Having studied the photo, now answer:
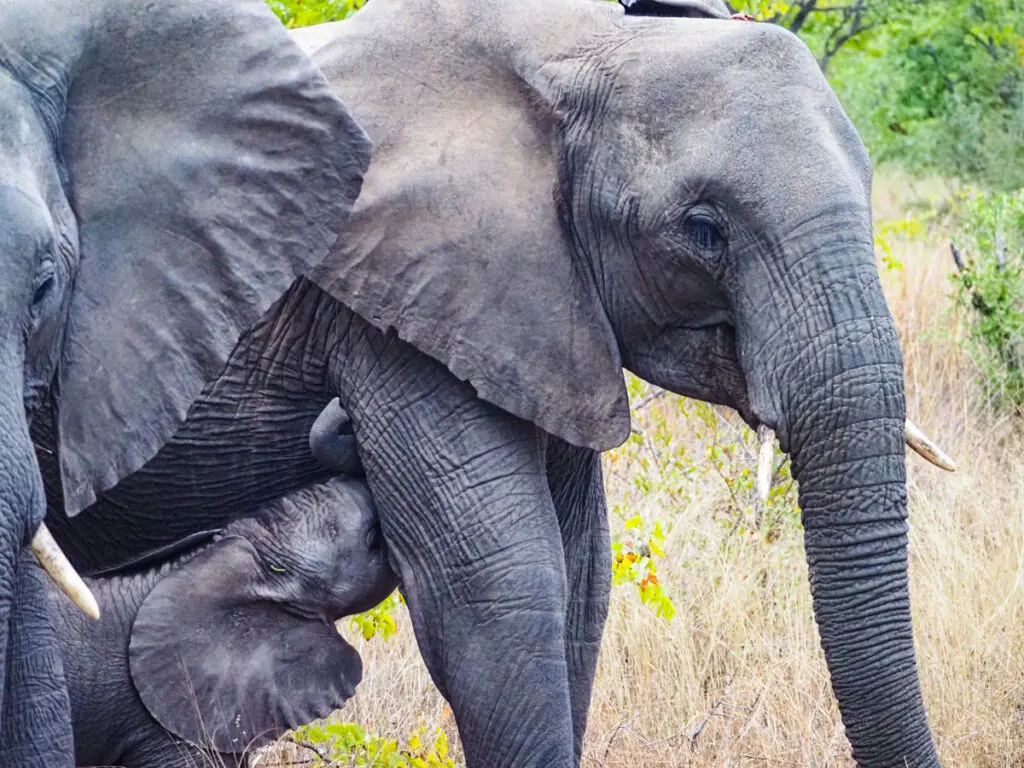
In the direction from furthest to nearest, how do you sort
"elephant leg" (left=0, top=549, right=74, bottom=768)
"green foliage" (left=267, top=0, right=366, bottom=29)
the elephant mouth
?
"green foliage" (left=267, top=0, right=366, bottom=29)
the elephant mouth
"elephant leg" (left=0, top=549, right=74, bottom=768)

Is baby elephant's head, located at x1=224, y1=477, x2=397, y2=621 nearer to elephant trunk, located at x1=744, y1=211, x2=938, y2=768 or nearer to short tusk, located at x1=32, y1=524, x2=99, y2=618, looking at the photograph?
elephant trunk, located at x1=744, y1=211, x2=938, y2=768

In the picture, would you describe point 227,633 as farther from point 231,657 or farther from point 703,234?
point 703,234

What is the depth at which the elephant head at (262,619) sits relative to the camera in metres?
3.79

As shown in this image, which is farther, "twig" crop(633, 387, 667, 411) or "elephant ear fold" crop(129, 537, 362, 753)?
"twig" crop(633, 387, 667, 411)

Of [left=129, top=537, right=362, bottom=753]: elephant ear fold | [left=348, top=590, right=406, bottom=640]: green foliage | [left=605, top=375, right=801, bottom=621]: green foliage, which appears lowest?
[left=605, top=375, right=801, bottom=621]: green foliage

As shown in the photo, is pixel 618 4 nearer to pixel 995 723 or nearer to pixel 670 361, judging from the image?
pixel 670 361

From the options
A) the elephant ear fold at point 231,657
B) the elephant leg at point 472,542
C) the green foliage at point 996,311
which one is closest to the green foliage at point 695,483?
the green foliage at point 996,311

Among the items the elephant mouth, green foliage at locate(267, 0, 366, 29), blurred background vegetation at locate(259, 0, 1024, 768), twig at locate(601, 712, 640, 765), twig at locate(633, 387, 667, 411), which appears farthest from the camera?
twig at locate(633, 387, 667, 411)

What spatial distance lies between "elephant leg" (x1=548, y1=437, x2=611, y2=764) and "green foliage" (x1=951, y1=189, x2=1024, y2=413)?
3.02 meters

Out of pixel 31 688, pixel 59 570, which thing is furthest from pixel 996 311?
pixel 59 570

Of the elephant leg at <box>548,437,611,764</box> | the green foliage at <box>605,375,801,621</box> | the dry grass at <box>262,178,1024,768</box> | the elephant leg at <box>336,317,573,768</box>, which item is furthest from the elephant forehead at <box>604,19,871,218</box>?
the green foliage at <box>605,375,801,621</box>

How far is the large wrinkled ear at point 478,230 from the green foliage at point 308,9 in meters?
1.40

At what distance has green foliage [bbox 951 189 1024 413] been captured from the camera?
22.6 feet

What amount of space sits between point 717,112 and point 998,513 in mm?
2505
